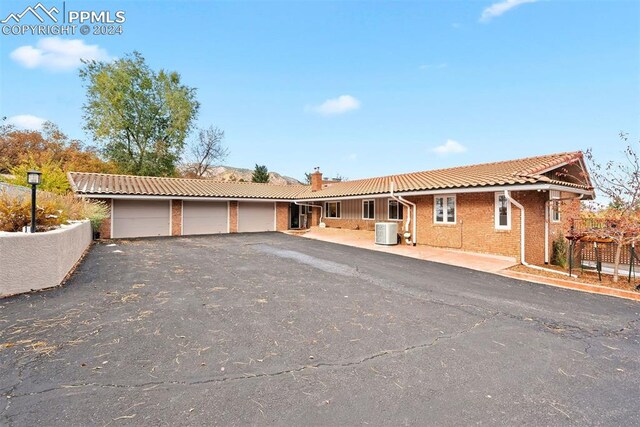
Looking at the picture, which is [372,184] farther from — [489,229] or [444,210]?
[489,229]

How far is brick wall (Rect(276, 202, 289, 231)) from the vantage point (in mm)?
22422

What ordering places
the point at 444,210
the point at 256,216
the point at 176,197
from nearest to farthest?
the point at 444,210
the point at 176,197
the point at 256,216

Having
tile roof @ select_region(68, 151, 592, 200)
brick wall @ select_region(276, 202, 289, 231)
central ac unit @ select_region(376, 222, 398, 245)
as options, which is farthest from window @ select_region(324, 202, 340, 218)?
central ac unit @ select_region(376, 222, 398, 245)

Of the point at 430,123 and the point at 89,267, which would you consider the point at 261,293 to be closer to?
the point at 89,267

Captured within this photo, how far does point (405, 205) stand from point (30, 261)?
13.0 meters

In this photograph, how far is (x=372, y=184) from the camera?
63.9 ft

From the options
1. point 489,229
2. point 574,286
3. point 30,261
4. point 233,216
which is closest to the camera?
point 30,261

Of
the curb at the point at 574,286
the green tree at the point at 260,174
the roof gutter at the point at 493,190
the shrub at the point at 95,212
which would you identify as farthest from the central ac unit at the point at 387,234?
→ the green tree at the point at 260,174

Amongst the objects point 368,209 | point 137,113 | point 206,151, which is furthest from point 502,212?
point 206,151

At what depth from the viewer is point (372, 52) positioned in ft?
55.7

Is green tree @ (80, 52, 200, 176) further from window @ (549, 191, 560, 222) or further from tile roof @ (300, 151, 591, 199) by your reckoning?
window @ (549, 191, 560, 222)

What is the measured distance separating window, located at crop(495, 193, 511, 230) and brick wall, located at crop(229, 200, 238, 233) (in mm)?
15435

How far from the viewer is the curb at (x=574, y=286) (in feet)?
21.1

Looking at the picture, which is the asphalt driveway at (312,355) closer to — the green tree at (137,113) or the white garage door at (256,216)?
the white garage door at (256,216)
